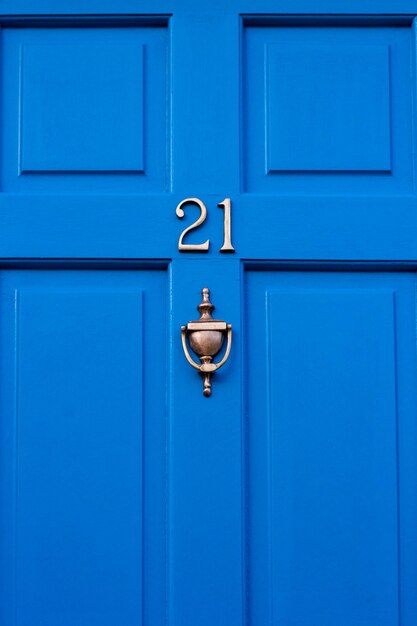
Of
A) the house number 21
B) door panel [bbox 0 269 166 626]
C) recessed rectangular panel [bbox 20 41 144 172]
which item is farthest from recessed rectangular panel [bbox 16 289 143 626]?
recessed rectangular panel [bbox 20 41 144 172]

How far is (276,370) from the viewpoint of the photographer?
1.59 m

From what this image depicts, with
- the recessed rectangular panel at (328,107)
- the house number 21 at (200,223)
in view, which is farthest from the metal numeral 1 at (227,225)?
the recessed rectangular panel at (328,107)

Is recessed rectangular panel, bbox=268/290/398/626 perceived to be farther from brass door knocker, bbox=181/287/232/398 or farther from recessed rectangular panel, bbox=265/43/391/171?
recessed rectangular panel, bbox=265/43/391/171

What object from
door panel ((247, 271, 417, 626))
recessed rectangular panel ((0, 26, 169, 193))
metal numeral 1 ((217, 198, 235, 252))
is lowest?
door panel ((247, 271, 417, 626))

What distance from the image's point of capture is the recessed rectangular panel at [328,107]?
163cm

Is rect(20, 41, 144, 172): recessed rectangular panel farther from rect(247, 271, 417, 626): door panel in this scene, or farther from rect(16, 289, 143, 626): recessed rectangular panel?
rect(247, 271, 417, 626): door panel

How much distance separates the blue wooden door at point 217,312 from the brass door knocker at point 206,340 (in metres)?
0.02

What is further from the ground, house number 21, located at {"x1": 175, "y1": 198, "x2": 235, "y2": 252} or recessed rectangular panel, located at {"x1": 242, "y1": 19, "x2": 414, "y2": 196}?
recessed rectangular panel, located at {"x1": 242, "y1": 19, "x2": 414, "y2": 196}

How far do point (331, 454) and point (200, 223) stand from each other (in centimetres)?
46

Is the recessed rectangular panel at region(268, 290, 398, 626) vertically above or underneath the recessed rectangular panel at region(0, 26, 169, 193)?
underneath

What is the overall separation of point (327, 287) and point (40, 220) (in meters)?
0.52

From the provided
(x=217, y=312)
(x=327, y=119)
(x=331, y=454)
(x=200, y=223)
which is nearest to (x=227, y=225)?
(x=200, y=223)

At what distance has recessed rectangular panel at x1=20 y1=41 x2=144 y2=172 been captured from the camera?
5.34ft

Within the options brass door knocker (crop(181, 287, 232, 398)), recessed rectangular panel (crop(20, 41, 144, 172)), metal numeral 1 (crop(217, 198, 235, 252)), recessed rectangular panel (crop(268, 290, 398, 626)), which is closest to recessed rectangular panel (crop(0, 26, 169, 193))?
recessed rectangular panel (crop(20, 41, 144, 172))
